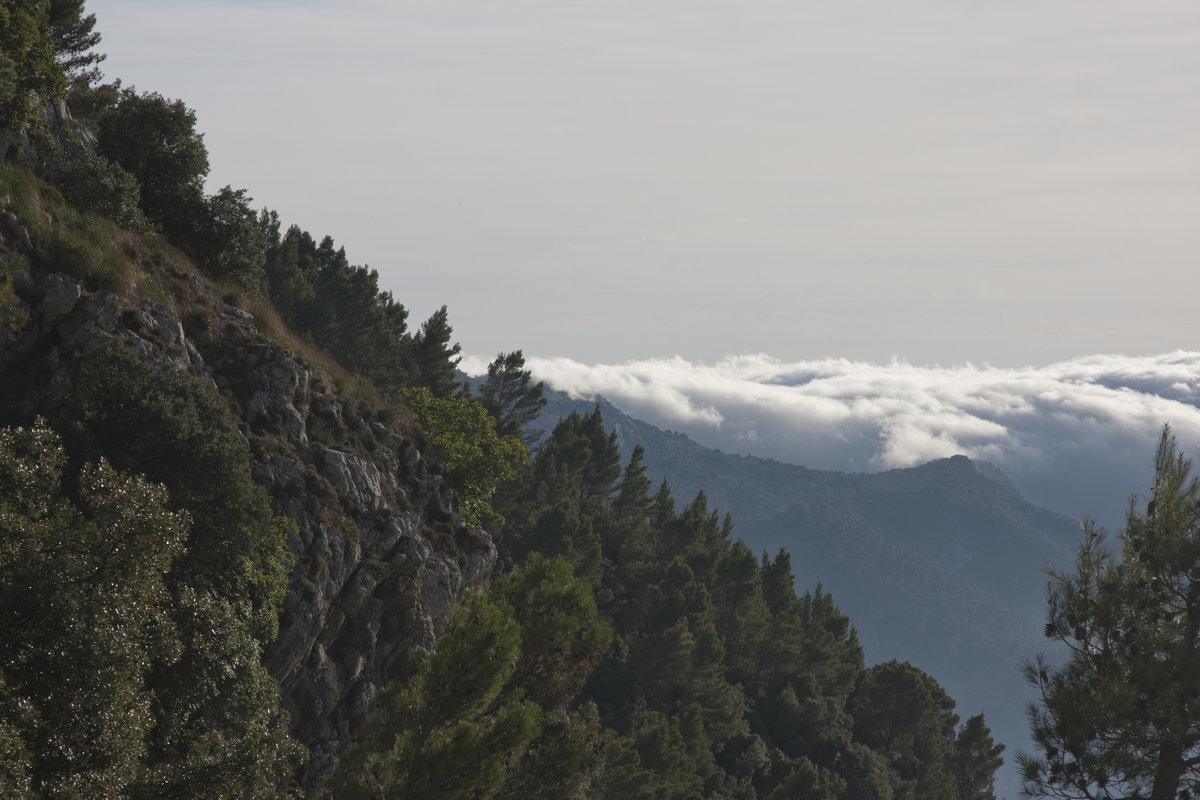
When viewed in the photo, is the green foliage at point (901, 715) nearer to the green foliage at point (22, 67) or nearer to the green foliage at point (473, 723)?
the green foliage at point (473, 723)

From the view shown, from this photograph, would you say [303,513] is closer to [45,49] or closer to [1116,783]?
[45,49]

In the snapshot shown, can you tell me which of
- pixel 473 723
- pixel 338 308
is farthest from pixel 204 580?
pixel 338 308

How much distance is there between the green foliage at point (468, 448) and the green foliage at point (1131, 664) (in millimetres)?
32379

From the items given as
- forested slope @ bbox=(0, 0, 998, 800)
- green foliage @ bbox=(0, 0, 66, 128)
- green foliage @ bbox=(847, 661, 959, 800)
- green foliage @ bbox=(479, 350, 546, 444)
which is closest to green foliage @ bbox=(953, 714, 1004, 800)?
green foliage @ bbox=(847, 661, 959, 800)

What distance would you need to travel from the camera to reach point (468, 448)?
5059 centimetres

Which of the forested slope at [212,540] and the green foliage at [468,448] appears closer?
the forested slope at [212,540]

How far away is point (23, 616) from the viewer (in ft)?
46.8

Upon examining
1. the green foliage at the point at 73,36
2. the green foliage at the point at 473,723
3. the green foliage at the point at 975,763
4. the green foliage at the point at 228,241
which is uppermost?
the green foliage at the point at 73,36

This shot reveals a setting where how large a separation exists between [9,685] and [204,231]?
29299 mm

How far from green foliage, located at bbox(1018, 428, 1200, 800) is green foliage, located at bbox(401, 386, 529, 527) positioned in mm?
32379

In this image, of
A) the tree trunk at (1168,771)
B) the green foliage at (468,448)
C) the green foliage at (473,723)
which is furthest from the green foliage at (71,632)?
the green foliage at (468,448)

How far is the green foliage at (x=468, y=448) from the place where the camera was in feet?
160

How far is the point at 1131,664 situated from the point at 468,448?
3840 centimetres

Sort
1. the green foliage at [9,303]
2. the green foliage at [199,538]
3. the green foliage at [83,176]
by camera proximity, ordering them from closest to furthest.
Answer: the green foliage at [199,538]
the green foliage at [9,303]
the green foliage at [83,176]
